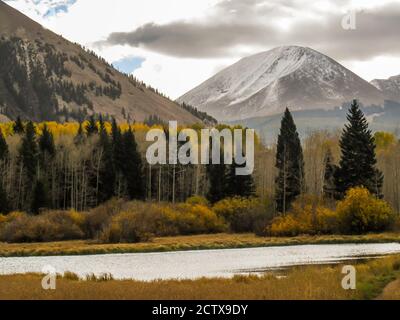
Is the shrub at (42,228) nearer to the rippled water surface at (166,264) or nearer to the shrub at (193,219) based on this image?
the shrub at (193,219)

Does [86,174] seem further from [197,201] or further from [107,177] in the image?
[197,201]

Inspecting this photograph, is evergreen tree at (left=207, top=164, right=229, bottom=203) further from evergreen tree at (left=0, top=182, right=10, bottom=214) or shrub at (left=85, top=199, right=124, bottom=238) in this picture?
evergreen tree at (left=0, top=182, right=10, bottom=214)

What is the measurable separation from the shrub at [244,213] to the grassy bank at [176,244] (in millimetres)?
6841

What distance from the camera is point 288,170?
93.6 meters

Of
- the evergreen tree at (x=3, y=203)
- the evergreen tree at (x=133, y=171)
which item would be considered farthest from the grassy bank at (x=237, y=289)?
the evergreen tree at (x=133, y=171)

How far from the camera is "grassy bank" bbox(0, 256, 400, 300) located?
2409 centimetres

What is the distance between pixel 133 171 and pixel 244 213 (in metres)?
21.3

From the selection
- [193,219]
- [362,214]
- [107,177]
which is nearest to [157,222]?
[193,219]

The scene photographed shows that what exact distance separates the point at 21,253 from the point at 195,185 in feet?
153

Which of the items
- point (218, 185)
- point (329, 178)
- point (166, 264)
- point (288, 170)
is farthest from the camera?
point (218, 185)

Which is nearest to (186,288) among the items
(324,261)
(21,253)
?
(324,261)

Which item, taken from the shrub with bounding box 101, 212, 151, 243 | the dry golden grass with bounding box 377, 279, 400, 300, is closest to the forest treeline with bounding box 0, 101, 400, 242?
the shrub with bounding box 101, 212, 151, 243

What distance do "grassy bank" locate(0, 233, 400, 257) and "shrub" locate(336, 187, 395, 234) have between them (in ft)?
10.3

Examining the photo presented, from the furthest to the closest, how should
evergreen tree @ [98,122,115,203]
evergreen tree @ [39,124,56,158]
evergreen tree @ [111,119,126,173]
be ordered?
1. evergreen tree @ [39,124,56,158]
2. evergreen tree @ [111,119,126,173]
3. evergreen tree @ [98,122,115,203]
